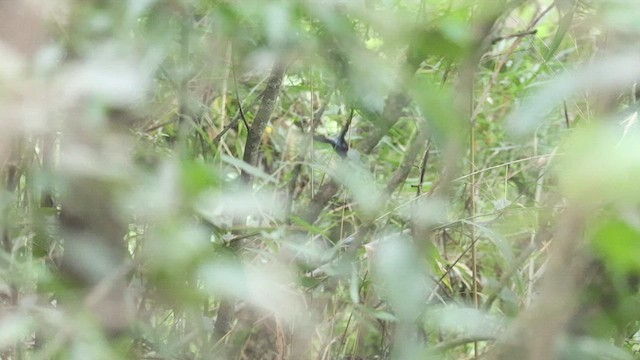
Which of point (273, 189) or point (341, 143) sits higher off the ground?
point (341, 143)

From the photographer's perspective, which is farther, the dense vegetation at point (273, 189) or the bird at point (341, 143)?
the bird at point (341, 143)

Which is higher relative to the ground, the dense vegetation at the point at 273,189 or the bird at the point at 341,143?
the dense vegetation at the point at 273,189

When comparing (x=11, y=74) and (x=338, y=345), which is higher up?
(x=11, y=74)

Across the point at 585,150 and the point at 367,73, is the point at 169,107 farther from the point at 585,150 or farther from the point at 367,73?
the point at 585,150

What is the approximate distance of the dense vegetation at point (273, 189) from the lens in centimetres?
36

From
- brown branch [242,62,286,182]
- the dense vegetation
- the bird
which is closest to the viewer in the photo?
the dense vegetation

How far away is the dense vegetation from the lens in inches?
14.3

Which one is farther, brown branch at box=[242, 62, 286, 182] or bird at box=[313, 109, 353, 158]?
bird at box=[313, 109, 353, 158]

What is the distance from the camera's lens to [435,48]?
1.37 feet

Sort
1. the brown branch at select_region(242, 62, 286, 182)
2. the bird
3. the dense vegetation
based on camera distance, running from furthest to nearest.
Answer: the bird, the brown branch at select_region(242, 62, 286, 182), the dense vegetation

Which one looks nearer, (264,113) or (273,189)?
(264,113)

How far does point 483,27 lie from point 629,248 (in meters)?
0.17

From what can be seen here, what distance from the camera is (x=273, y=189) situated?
1095 mm

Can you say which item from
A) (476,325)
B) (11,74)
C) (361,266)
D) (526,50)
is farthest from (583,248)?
(526,50)
